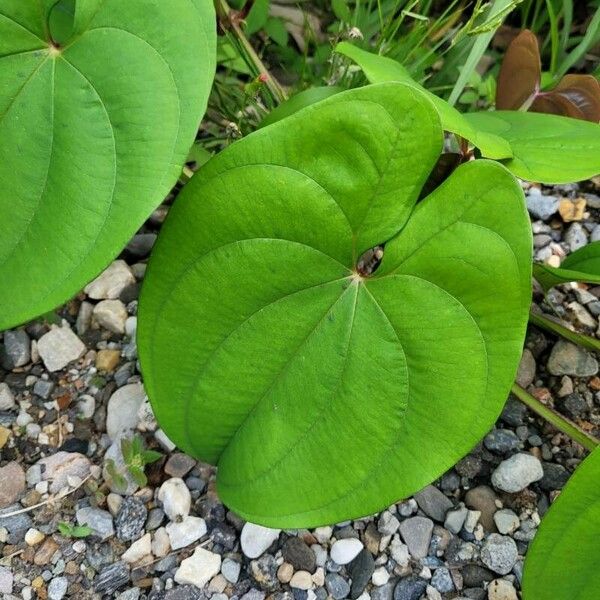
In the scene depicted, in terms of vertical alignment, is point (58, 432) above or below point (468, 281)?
below

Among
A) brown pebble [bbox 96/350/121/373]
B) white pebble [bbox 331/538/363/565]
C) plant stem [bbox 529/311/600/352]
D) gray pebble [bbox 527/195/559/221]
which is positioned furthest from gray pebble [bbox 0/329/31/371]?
gray pebble [bbox 527/195/559/221]

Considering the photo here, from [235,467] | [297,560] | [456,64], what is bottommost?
[297,560]

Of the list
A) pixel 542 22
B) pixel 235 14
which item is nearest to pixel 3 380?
pixel 235 14

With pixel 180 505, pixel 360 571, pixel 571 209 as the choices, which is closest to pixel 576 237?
→ pixel 571 209

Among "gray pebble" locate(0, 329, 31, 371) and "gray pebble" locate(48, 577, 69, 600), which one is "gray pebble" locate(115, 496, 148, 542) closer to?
"gray pebble" locate(48, 577, 69, 600)

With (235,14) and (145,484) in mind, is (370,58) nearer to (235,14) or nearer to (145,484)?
(235,14)

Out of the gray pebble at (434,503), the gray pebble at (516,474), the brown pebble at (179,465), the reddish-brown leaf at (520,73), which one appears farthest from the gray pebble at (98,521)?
the reddish-brown leaf at (520,73)

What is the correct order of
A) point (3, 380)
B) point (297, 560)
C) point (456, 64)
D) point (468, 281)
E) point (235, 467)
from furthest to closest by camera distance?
point (456, 64) → point (3, 380) → point (297, 560) → point (235, 467) → point (468, 281)
